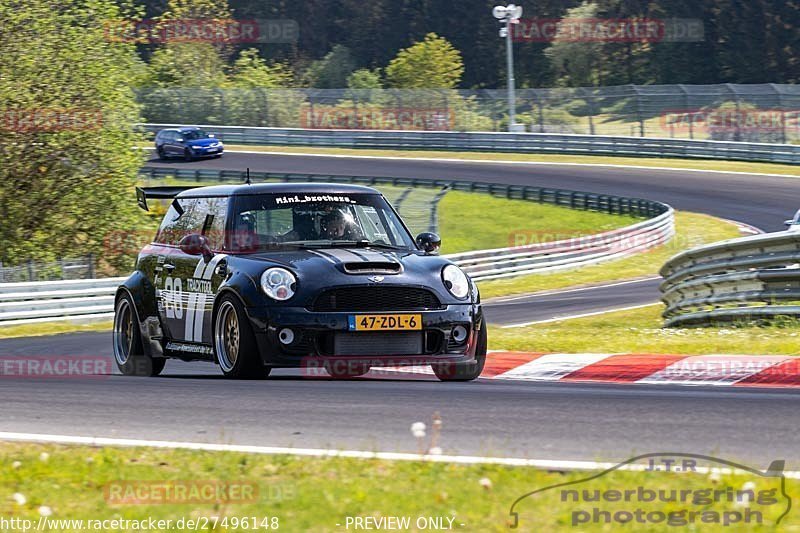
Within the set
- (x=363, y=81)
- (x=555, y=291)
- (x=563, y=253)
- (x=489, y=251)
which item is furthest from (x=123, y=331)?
(x=363, y=81)

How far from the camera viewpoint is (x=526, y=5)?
3548 inches

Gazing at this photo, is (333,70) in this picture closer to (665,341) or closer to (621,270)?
(621,270)

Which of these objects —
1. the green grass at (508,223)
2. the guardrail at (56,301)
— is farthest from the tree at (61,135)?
the green grass at (508,223)

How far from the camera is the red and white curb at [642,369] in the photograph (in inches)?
346

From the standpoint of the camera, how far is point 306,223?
980 centimetres

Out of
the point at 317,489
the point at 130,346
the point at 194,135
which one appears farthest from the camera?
the point at 194,135

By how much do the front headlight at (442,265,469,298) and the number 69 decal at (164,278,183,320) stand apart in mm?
2250

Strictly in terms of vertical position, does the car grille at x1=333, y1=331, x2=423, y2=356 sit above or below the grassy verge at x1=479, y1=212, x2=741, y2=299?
above

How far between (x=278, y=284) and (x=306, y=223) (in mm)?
1088

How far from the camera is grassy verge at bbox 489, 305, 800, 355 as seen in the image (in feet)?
34.5

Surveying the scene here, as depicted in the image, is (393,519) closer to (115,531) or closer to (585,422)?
(115,531)

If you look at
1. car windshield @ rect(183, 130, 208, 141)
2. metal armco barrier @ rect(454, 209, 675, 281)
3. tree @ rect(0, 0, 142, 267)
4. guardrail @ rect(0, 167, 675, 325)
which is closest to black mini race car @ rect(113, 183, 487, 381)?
guardrail @ rect(0, 167, 675, 325)

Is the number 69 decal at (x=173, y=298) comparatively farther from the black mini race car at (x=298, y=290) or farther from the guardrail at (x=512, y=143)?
the guardrail at (x=512, y=143)

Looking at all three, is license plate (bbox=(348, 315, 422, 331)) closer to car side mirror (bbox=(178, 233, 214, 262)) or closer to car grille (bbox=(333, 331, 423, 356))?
car grille (bbox=(333, 331, 423, 356))
